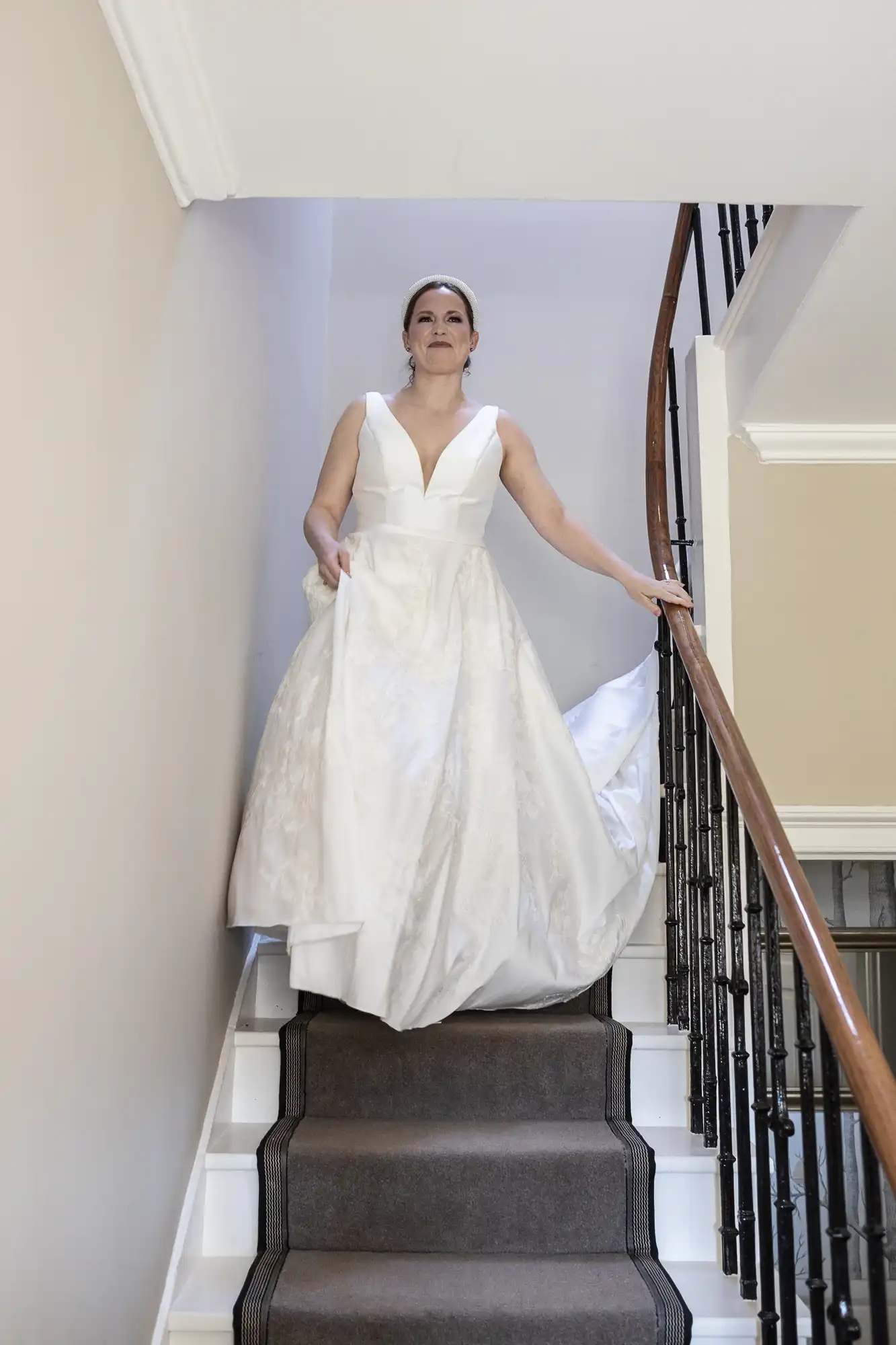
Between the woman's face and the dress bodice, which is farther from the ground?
the woman's face

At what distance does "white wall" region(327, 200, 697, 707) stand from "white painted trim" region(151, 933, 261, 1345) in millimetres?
1903

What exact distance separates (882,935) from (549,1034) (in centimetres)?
181

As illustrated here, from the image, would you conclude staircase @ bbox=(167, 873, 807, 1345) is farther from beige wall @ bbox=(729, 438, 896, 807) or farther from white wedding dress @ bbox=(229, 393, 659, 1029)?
beige wall @ bbox=(729, 438, 896, 807)

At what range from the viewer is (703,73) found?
194 cm

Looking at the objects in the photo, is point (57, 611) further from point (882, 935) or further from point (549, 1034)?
point (882, 935)

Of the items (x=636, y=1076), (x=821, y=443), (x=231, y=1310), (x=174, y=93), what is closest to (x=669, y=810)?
(x=636, y=1076)

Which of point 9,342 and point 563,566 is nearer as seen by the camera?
point 9,342

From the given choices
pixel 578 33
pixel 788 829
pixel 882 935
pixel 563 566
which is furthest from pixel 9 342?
pixel 882 935

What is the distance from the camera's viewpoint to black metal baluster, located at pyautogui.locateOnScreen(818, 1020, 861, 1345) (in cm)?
157

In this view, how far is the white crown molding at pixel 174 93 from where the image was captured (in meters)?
1.75

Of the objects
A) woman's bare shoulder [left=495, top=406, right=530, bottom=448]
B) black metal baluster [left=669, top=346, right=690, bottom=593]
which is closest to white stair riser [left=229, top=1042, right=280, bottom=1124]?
woman's bare shoulder [left=495, top=406, right=530, bottom=448]

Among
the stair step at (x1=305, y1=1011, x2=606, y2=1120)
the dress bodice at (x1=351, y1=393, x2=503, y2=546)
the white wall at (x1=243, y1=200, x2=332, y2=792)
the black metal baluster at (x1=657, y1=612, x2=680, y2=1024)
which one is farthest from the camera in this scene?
the white wall at (x1=243, y1=200, x2=332, y2=792)

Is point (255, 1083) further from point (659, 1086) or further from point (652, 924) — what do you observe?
point (652, 924)

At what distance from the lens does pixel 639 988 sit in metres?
3.02
